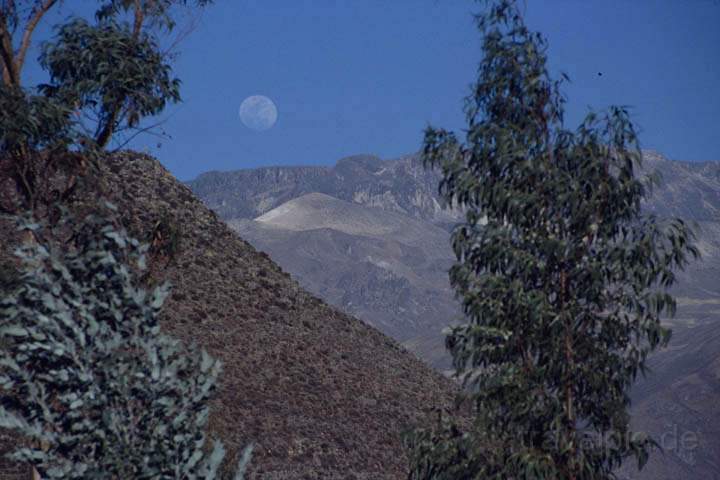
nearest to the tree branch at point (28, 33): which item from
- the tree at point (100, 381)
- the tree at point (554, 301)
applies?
the tree at point (554, 301)

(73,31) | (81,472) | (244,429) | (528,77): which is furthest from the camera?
(244,429)

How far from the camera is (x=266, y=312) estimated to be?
39.6m

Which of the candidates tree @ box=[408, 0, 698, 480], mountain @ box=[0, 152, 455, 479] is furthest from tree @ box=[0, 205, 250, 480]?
mountain @ box=[0, 152, 455, 479]

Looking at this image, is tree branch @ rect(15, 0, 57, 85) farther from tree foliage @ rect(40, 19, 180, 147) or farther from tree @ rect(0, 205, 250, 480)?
tree @ rect(0, 205, 250, 480)

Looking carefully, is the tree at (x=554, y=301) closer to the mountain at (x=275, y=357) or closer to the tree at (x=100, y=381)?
the tree at (x=100, y=381)

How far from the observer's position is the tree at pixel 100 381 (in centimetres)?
741

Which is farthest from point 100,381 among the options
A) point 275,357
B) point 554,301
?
point 275,357

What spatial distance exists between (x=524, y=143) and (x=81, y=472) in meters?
10.9

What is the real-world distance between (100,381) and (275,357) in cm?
2843

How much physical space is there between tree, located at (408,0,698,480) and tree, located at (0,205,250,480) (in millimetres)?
8296

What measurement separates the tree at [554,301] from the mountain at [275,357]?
1133 cm

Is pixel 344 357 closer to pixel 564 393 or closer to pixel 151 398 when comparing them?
pixel 564 393

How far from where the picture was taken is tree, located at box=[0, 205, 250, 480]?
7406 mm

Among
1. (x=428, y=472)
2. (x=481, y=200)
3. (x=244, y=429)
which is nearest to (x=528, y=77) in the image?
(x=481, y=200)
